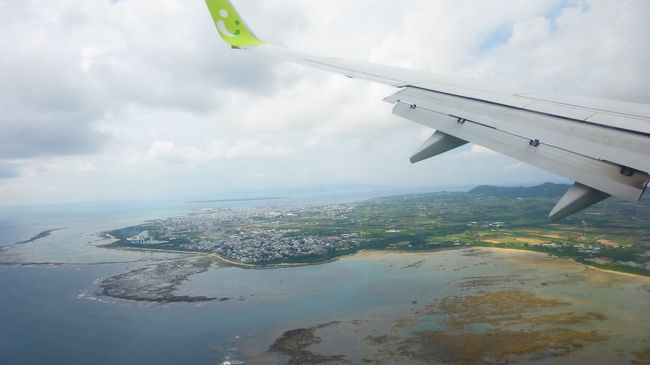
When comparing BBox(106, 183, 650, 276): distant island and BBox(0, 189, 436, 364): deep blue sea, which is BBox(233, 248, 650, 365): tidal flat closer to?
BBox(0, 189, 436, 364): deep blue sea

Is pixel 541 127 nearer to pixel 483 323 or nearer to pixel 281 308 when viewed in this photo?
pixel 483 323

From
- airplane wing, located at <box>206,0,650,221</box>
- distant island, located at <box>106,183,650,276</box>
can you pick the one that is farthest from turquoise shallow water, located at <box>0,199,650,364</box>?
airplane wing, located at <box>206,0,650,221</box>

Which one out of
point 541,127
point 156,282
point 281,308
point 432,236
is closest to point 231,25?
point 541,127

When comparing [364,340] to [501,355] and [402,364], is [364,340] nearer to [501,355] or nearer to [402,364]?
[402,364]

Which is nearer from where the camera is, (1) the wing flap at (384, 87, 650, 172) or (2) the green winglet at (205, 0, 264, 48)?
(1) the wing flap at (384, 87, 650, 172)

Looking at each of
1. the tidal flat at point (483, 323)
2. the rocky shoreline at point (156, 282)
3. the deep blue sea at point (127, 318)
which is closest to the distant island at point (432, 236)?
the rocky shoreline at point (156, 282)

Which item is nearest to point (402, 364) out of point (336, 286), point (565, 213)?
point (336, 286)

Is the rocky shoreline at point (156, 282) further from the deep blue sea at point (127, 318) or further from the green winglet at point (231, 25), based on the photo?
the green winglet at point (231, 25)
